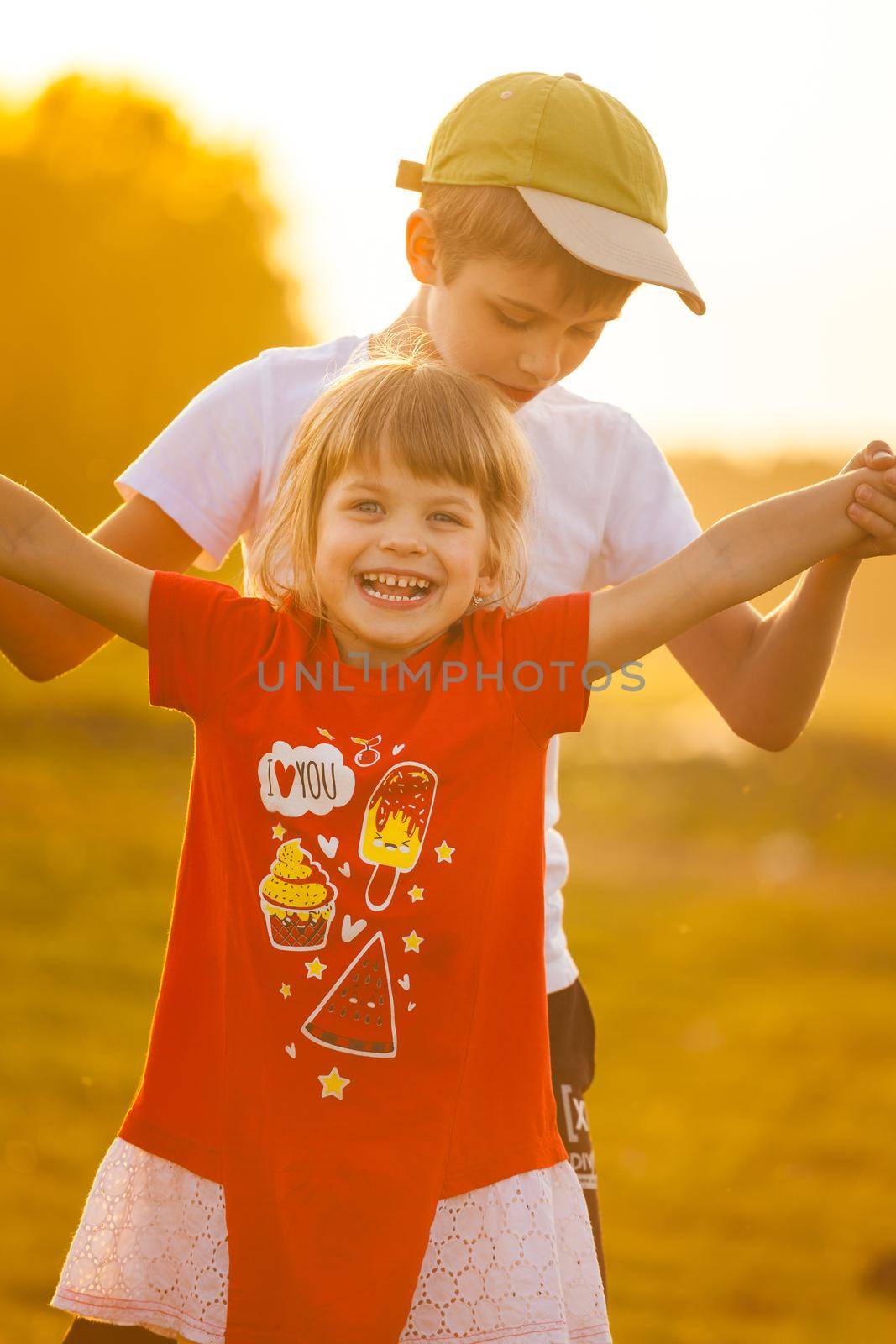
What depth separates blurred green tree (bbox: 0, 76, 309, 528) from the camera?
13930mm

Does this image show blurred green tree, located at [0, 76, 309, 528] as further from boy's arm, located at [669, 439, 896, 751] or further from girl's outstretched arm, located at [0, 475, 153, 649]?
girl's outstretched arm, located at [0, 475, 153, 649]

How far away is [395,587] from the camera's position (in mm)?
2004

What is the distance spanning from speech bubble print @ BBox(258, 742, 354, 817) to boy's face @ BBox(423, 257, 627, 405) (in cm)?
63

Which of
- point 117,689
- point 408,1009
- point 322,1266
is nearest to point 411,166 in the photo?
point 408,1009

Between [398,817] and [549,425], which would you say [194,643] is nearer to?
[398,817]

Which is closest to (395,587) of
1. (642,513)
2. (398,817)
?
(398,817)

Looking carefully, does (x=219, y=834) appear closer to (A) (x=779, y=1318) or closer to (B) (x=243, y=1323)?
(B) (x=243, y=1323)

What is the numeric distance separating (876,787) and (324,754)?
16.3m

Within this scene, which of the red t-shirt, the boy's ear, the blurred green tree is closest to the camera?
the red t-shirt

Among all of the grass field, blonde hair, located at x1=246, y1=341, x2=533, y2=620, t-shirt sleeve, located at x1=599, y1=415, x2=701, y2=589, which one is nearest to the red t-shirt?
blonde hair, located at x1=246, y1=341, x2=533, y2=620

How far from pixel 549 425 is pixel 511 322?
10.2 inches

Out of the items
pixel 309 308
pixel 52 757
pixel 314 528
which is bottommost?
pixel 314 528

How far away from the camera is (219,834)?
201 centimetres

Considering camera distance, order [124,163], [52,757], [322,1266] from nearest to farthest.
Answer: [322,1266] < [124,163] < [52,757]
